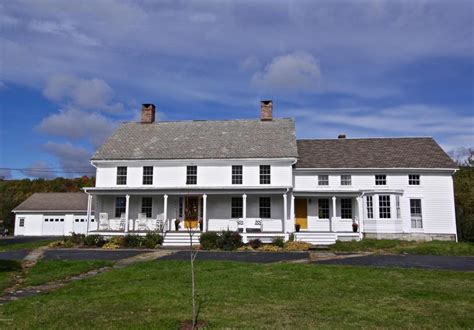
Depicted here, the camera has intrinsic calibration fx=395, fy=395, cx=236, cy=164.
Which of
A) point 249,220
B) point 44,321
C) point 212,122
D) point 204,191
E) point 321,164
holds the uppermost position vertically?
point 212,122

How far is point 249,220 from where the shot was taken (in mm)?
24969

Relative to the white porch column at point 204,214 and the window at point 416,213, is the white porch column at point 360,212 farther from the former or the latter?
the white porch column at point 204,214

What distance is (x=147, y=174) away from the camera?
27.6m

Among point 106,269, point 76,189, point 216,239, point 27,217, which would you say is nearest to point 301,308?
point 106,269

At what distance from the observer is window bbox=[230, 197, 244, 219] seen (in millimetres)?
26438

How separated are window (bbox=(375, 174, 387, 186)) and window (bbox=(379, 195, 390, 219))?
130 centimetres

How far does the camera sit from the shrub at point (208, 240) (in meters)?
22.1

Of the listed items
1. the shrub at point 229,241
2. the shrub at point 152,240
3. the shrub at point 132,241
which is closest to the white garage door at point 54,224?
the shrub at point 132,241

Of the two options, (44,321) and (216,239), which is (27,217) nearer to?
(216,239)

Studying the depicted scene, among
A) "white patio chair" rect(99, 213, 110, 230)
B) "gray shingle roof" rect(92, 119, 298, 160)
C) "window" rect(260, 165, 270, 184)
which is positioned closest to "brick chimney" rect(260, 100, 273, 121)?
"gray shingle roof" rect(92, 119, 298, 160)

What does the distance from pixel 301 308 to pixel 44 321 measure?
16.6ft

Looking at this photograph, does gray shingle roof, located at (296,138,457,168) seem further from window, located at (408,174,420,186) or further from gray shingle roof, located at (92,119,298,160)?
gray shingle roof, located at (92,119,298,160)

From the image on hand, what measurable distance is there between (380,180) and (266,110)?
1016 centimetres

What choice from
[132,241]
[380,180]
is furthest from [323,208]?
[132,241]
